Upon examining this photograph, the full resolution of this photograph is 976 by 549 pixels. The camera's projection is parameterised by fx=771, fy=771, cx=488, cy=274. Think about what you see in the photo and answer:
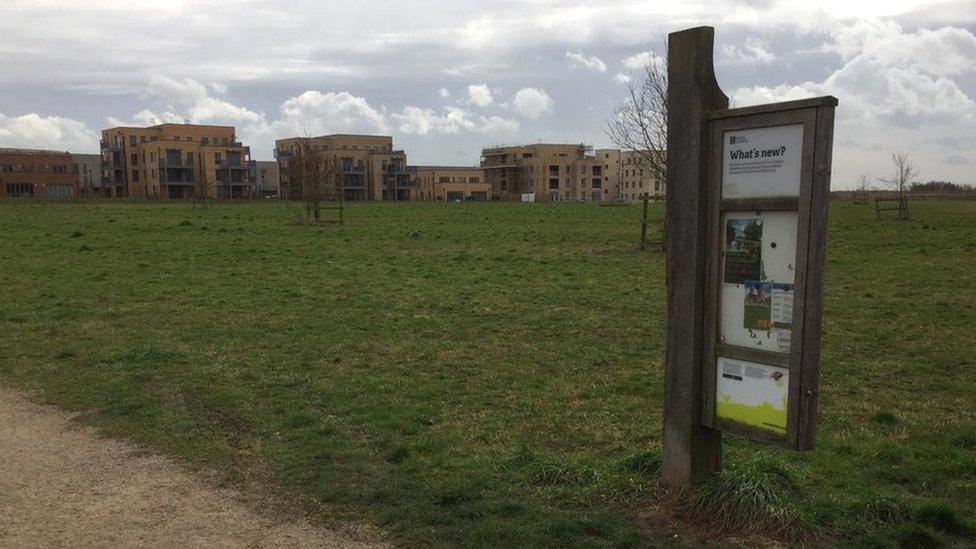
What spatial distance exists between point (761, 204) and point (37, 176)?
121 meters

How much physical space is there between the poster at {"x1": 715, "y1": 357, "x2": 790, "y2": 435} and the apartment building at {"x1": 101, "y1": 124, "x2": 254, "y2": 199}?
371 ft

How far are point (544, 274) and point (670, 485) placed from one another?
44.8 ft

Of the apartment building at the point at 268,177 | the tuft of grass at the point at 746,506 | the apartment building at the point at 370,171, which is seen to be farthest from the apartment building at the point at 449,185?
the tuft of grass at the point at 746,506

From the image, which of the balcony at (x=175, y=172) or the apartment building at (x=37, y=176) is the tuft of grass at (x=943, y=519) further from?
the balcony at (x=175, y=172)

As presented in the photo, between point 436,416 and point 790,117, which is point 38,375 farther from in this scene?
point 790,117

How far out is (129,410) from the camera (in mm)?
7445

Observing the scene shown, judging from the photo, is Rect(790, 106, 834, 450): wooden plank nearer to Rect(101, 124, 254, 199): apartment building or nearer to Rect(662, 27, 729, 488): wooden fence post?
Rect(662, 27, 729, 488): wooden fence post

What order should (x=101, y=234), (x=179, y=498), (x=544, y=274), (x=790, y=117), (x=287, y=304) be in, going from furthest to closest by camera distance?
(x=101, y=234), (x=544, y=274), (x=287, y=304), (x=179, y=498), (x=790, y=117)

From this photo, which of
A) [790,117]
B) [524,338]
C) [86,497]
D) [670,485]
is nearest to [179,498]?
[86,497]

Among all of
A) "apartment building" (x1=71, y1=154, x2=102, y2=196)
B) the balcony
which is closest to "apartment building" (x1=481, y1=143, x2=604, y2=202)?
the balcony

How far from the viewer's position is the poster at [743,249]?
4.45m

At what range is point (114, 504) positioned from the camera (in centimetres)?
525

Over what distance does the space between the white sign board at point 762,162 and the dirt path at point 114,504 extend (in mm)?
3108

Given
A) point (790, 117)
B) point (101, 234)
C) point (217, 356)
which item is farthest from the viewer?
point (101, 234)
